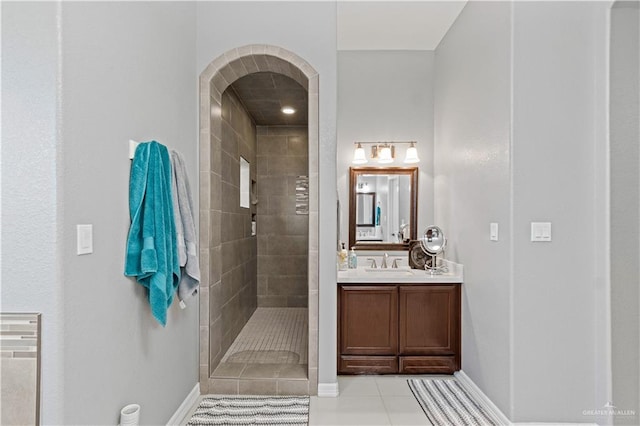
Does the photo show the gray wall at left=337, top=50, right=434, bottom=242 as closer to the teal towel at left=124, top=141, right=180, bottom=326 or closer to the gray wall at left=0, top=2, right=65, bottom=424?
the teal towel at left=124, top=141, right=180, bottom=326

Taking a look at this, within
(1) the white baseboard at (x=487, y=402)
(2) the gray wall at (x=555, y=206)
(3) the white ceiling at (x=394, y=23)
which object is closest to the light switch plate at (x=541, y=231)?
(2) the gray wall at (x=555, y=206)

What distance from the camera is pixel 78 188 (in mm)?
1517

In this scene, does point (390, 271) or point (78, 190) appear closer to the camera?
point (78, 190)

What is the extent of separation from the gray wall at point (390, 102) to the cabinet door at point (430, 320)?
1.02 m

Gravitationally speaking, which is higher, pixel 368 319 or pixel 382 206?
pixel 382 206

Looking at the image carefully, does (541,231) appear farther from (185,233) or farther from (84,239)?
(84,239)

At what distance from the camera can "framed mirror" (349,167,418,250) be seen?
415cm

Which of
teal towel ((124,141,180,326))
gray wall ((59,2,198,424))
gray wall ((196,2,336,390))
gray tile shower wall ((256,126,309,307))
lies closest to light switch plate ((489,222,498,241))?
gray wall ((196,2,336,390))

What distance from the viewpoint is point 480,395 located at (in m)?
2.87

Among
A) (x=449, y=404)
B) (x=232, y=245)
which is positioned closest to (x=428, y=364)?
(x=449, y=404)

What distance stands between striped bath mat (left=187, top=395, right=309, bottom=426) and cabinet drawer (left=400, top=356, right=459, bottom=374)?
92 centimetres

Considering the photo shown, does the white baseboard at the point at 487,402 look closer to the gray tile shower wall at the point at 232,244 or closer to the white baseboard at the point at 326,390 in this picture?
the white baseboard at the point at 326,390

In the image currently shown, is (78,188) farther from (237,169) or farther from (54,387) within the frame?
(237,169)

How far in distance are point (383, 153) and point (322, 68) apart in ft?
4.39
